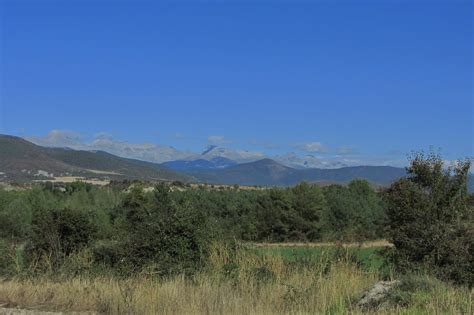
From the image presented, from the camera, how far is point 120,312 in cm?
838

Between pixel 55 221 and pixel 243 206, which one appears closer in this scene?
pixel 55 221

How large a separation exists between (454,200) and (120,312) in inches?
496

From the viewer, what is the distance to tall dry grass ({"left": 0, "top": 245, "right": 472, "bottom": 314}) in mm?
7605

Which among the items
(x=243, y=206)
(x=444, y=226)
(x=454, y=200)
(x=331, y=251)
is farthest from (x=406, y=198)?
(x=243, y=206)

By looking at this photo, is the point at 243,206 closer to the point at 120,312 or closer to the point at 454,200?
the point at 454,200

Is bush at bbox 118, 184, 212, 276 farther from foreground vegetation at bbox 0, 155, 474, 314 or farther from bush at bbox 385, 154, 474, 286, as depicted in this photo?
bush at bbox 385, 154, 474, 286

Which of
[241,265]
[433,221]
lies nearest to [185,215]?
[241,265]

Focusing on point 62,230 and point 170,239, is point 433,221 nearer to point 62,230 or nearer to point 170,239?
point 170,239

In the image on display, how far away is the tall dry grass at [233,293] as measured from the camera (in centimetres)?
761

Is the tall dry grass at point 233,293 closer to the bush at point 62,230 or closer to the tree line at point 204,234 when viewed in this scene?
the tree line at point 204,234

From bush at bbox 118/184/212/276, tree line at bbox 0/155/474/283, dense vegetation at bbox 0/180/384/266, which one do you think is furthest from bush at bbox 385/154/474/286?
bush at bbox 118/184/212/276

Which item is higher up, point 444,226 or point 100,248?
point 444,226

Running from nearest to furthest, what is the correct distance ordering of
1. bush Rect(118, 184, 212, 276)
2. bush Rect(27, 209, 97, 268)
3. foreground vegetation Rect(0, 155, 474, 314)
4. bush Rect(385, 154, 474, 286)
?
foreground vegetation Rect(0, 155, 474, 314) → bush Rect(385, 154, 474, 286) → bush Rect(118, 184, 212, 276) → bush Rect(27, 209, 97, 268)

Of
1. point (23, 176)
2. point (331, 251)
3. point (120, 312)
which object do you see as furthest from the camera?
point (23, 176)
